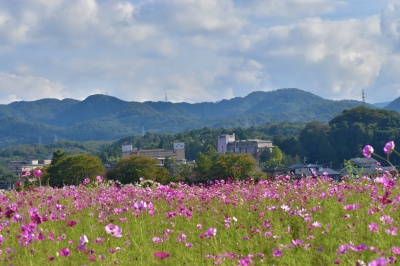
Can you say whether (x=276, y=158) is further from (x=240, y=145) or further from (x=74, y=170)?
(x=74, y=170)

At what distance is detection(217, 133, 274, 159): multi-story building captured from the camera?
6235 inches

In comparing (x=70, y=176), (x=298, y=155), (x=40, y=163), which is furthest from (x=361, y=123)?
(x=40, y=163)

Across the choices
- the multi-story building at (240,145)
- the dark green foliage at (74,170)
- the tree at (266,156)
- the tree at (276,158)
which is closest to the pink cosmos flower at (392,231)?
the dark green foliage at (74,170)

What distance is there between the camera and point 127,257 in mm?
5625

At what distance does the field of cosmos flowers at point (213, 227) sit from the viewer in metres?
5.06

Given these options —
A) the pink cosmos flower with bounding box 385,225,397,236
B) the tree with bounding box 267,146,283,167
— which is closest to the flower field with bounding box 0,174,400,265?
the pink cosmos flower with bounding box 385,225,397,236

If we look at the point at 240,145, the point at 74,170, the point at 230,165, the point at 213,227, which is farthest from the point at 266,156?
the point at 213,227

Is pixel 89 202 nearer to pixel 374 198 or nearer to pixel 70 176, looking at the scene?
pixel 374 198

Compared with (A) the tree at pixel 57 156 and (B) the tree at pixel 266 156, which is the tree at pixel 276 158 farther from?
(A) the tree at pixel 57 156

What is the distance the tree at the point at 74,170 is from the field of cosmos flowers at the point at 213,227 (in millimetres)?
49473

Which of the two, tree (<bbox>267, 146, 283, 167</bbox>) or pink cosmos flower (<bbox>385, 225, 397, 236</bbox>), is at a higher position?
pink cosmos flower (<bbox>385, 225, 397, 236</bbox>)

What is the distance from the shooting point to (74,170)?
196 feet

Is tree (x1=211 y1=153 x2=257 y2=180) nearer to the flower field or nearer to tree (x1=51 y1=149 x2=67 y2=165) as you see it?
tree (x1=51 y1=149 x2=67 y2=165)

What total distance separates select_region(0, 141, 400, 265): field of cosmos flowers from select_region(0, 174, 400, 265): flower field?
0.5 inches
